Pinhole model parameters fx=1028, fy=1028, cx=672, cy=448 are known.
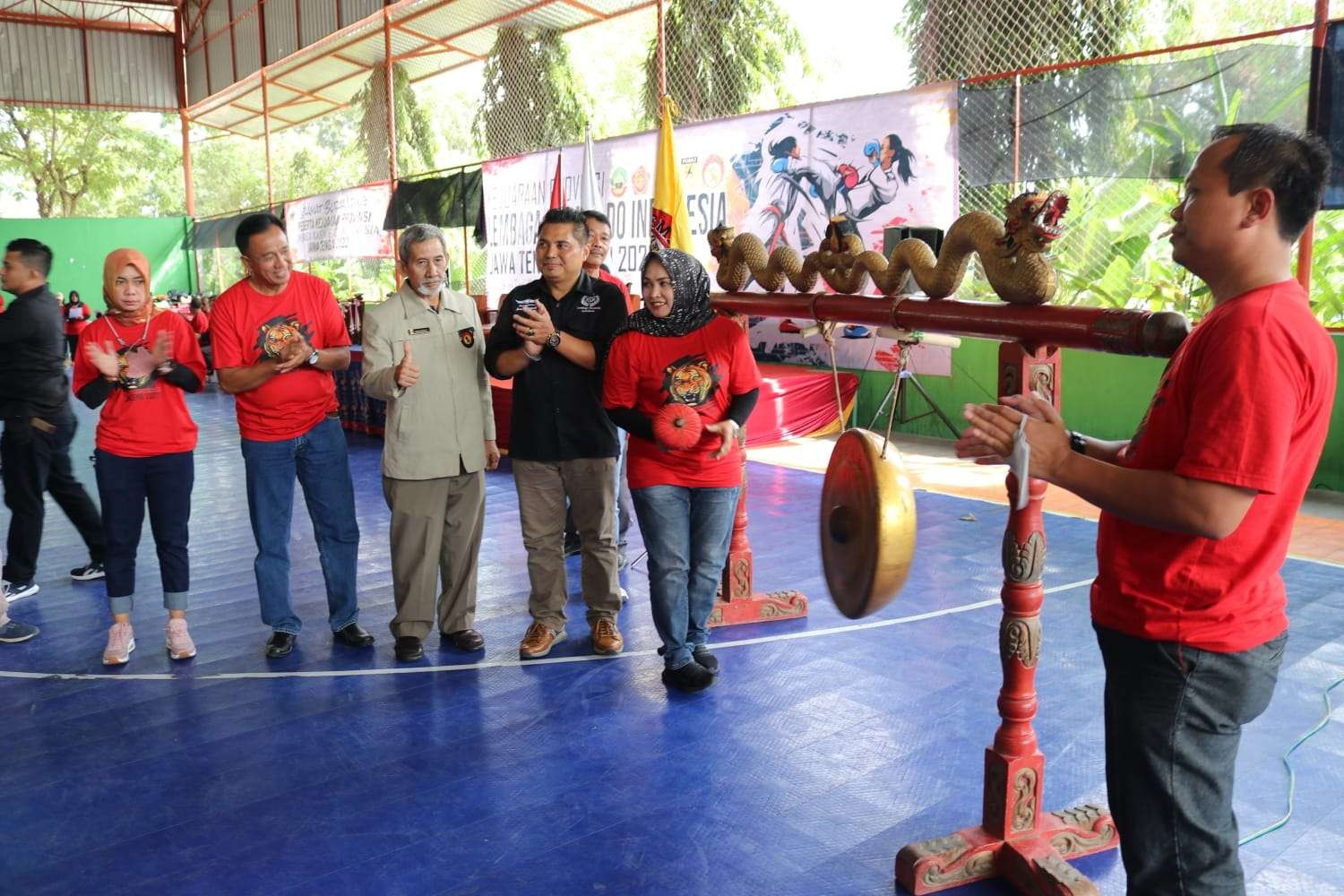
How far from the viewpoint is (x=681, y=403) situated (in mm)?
3332

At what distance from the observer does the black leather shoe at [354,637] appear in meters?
4.04

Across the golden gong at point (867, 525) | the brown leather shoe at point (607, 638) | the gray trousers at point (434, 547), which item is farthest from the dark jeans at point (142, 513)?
the golden gong at point (867, 525)

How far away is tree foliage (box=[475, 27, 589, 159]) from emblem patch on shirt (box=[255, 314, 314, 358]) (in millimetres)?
12157

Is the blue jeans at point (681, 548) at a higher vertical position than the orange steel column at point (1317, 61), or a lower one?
lower

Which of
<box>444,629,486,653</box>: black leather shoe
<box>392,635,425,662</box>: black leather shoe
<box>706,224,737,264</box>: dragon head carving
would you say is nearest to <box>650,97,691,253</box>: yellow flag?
→ <box>706,224,737,264</box>: dragon head carving

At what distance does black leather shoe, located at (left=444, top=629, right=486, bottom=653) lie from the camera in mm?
3975

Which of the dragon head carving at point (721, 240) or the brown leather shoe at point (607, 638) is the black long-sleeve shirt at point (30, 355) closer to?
the brown leather shoe at point (607, 638)

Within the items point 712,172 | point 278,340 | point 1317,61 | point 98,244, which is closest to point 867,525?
point 278,340

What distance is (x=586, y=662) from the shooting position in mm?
3846

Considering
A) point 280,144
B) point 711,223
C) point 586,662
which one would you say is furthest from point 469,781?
point 280,144

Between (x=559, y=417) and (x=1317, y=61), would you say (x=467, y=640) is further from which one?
(x=1317, y=61)

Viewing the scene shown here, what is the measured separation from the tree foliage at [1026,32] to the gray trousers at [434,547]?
7.00 m

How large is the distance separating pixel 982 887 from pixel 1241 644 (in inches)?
45.9

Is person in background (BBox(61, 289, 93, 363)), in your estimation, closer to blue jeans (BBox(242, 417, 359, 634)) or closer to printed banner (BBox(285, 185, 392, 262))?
printed banner (BBox(285, 185, 392, 262))
